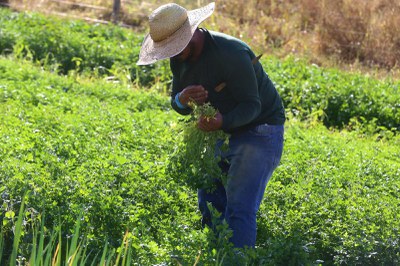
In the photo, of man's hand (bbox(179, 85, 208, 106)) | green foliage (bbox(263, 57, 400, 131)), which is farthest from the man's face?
green foliage (bbox(263, 57, 400, 131))

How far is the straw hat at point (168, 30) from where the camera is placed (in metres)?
5.06

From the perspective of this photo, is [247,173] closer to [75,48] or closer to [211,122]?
[211,122]

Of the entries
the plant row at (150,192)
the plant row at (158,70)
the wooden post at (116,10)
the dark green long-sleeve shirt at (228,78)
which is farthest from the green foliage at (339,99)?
the dark green long-sleeve shirt at (228,78)

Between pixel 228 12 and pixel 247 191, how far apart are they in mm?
10674

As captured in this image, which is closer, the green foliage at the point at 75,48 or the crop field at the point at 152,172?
the crop field at the point at 152,172

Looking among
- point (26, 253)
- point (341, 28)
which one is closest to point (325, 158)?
point (26, 253)

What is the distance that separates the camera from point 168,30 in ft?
16.8

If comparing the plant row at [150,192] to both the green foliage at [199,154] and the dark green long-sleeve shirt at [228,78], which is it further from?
the dark green long-sleeve shirt at [228,78]

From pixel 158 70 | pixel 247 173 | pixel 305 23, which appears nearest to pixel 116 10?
pixel 305 23

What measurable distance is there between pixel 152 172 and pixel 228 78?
157cm

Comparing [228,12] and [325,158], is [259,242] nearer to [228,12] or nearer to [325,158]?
[325,158]

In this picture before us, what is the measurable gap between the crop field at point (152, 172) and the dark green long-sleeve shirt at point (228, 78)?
513 millimetres

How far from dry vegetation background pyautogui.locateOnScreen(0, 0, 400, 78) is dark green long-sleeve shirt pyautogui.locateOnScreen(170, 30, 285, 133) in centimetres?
790

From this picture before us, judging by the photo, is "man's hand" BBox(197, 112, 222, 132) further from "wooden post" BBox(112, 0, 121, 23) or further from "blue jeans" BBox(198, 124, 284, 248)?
"wooden post" BBox(112, 0, 121, 23)
